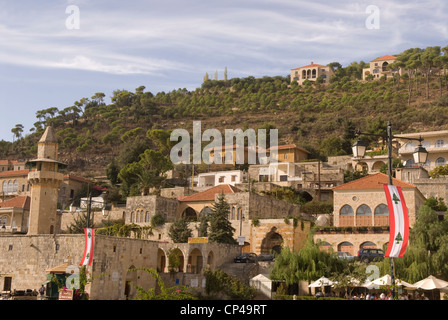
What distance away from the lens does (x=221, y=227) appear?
149ft

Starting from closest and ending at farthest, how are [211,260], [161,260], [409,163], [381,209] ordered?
[211,260] → [161,260] → [381,209] → [409,163]

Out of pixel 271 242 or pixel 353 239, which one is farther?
pixel 271 242

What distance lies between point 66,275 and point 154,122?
95.4 m

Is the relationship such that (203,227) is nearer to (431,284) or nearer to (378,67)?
(431,284)

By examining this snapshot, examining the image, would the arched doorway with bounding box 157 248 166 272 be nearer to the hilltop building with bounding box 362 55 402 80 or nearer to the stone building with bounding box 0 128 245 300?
the stone building with bounding box 0 128 245 300

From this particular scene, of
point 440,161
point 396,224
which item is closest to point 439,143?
point 440,161

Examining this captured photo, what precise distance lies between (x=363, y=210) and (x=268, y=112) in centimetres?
7601

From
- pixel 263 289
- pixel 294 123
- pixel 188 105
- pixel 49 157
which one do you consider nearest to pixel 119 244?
pixel 263 289

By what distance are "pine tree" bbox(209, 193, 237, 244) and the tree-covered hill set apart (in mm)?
39205

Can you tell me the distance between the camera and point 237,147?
260 feet

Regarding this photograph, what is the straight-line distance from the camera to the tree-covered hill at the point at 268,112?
96125 mm

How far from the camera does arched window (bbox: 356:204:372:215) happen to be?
4740cm

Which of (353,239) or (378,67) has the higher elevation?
(378,67)
